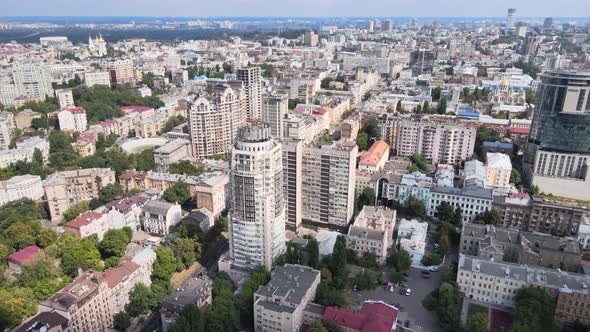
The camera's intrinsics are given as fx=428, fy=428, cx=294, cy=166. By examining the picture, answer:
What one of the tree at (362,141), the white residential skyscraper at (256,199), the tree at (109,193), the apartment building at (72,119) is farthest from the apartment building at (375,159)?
the apartment building at (72,119)

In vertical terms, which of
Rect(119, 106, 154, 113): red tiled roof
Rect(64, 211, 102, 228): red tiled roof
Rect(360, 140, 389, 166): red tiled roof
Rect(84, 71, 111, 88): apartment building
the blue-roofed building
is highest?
Rect(84, 71, 111, 88): apartment building

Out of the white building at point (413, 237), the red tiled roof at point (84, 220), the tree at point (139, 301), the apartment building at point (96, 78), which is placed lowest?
the tree at point (139, 301)

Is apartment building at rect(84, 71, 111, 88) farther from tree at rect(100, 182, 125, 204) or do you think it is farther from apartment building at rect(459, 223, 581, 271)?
apartment building at rect(459, 223, 581, 271)

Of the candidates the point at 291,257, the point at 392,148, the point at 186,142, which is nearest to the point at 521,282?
the point at 291,257

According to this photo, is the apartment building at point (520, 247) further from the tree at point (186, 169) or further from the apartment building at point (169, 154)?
the apartment building at point (169, 154)

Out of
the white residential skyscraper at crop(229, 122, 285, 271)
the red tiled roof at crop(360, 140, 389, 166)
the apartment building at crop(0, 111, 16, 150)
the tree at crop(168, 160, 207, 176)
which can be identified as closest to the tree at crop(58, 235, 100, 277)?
the white residential skyscraper at crop(229, 122, 285, 271)

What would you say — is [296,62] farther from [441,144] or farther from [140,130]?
[441,144]
